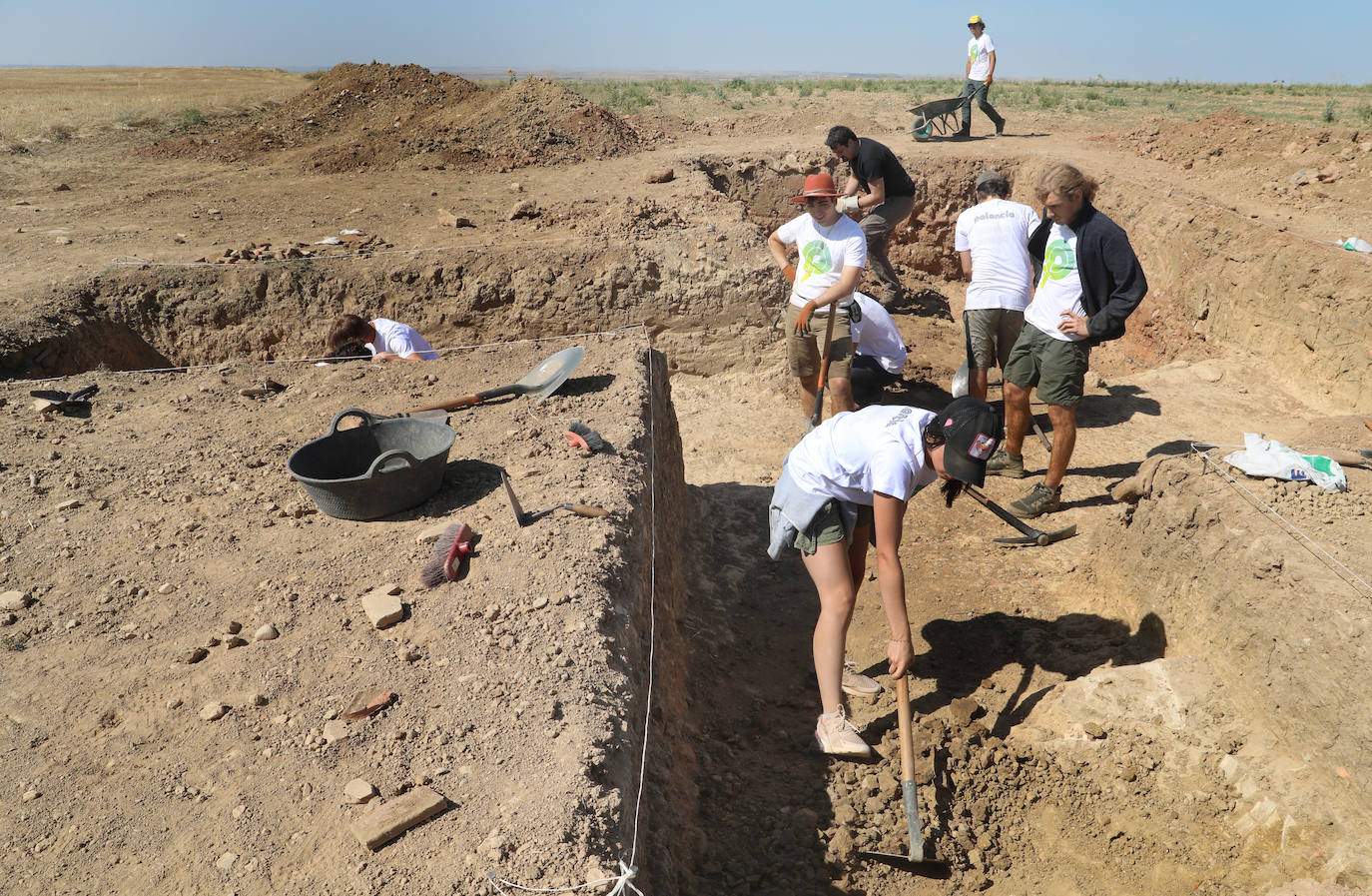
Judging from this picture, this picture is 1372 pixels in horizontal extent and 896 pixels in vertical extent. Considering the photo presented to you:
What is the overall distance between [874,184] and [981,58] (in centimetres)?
831

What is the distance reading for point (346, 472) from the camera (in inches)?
159

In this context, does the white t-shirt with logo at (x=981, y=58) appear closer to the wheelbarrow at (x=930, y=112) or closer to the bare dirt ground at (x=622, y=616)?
the wheelbarrow at (x=930, y=112)

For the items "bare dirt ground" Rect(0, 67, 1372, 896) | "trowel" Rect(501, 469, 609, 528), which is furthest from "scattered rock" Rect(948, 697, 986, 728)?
"trowel" Rect(501, 469, 609, 528)

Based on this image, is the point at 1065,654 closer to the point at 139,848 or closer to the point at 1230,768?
the point at 1230,768

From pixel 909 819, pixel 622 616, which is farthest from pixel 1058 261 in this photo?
pixel 622 616

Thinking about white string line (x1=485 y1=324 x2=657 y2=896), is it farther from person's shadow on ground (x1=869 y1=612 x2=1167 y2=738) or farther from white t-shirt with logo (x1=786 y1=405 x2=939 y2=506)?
person's shadow on ground (x1=869 y1=612 x2=1167 y2=738)

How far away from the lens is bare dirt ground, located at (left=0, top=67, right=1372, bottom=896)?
96.3 inches

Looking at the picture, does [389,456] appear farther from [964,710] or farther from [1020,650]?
[1020,650]

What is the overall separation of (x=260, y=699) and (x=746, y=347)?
572cm

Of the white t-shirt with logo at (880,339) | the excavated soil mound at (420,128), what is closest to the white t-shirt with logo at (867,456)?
the white t-shirt with logo at (880,339)

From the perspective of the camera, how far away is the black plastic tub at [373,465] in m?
3.57

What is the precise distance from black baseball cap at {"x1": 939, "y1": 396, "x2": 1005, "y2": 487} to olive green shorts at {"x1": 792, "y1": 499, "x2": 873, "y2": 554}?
1.97ft

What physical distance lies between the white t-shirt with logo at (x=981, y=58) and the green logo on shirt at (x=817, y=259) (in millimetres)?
9642

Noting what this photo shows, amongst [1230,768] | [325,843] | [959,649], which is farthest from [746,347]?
[325,843]
